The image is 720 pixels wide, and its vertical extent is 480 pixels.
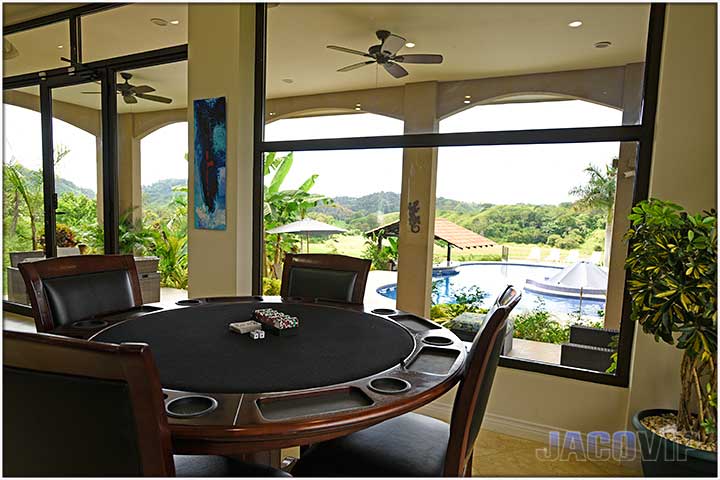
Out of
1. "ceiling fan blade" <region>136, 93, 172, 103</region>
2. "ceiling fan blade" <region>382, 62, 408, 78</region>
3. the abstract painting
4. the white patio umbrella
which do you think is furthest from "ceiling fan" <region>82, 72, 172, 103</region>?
"ceiling fan blade" <region>382, 62, 408, 78</region>

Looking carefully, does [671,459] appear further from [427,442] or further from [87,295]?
[87,295]

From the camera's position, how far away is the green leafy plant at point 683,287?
1.92 metres

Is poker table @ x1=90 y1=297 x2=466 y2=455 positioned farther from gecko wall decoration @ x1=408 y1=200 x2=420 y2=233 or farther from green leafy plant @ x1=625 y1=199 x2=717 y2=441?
gecko wall decoration @ x1=408 y1=200 x2=420 y2=233

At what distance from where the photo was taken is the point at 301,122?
142 inches

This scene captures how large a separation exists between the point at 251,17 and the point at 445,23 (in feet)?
4.97

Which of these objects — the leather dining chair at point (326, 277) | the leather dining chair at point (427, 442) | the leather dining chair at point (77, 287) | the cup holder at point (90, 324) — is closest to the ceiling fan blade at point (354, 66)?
the leather dining chair at point (326, 277)

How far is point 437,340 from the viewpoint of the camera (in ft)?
6.16

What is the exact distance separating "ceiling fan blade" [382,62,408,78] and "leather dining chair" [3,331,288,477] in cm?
273

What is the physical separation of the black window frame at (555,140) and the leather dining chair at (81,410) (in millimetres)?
2357

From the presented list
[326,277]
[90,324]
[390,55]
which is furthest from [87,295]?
[390,55]

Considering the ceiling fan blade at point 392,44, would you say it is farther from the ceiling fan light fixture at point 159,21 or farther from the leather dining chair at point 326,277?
the ceiling fan light fixture at point 159,21

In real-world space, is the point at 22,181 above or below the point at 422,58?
below

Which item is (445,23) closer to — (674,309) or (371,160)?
(371,160)

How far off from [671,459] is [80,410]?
2310 mm
